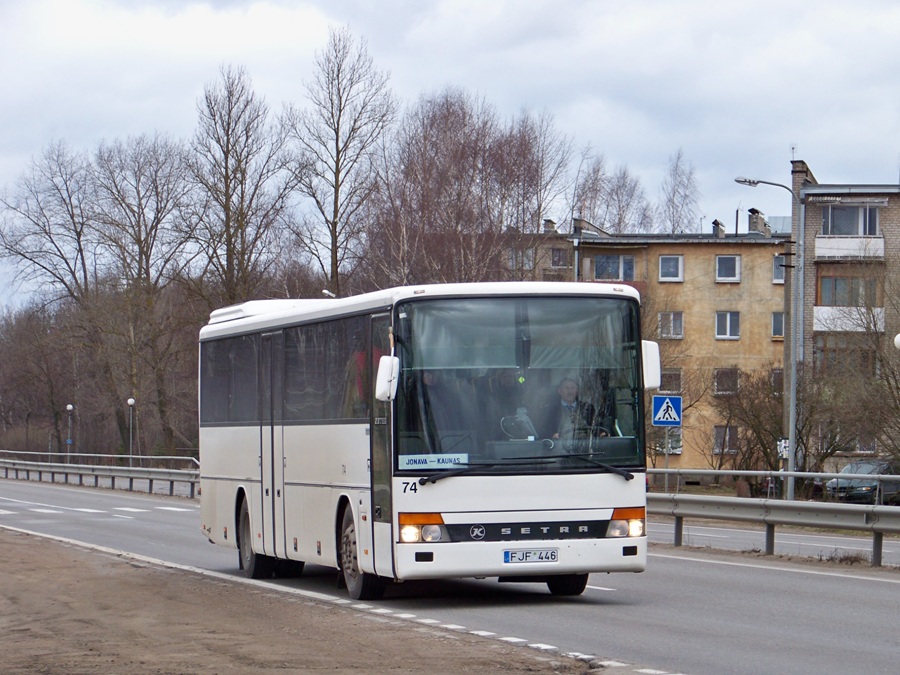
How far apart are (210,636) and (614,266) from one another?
6195cm

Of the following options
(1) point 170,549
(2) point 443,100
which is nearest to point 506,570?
(1) point 170,549

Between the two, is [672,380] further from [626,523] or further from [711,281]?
[626,523]

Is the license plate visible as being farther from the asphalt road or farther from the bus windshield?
the bus windshield

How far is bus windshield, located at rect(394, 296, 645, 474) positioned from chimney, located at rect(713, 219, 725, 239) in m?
59.9

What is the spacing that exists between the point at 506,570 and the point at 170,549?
10350 mm

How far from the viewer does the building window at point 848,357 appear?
131 feet

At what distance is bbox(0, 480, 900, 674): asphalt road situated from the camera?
975cm

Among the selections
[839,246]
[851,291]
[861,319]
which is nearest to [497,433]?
[861,319]

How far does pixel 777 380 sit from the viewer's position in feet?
163

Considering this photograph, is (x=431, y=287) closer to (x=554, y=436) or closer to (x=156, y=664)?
(x=554, y=436)

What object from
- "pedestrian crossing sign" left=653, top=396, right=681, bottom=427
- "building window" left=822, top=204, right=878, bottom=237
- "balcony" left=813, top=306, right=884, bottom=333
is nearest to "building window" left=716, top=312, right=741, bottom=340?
"building window" left=822, top=204, right=878, bottom=237

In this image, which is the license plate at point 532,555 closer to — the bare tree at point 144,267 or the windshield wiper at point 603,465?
the windshield wiper at point 603,465

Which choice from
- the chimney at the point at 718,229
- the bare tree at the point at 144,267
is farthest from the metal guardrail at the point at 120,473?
the chimney at the point at 718,229

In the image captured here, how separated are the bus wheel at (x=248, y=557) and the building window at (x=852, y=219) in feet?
Result: 161
